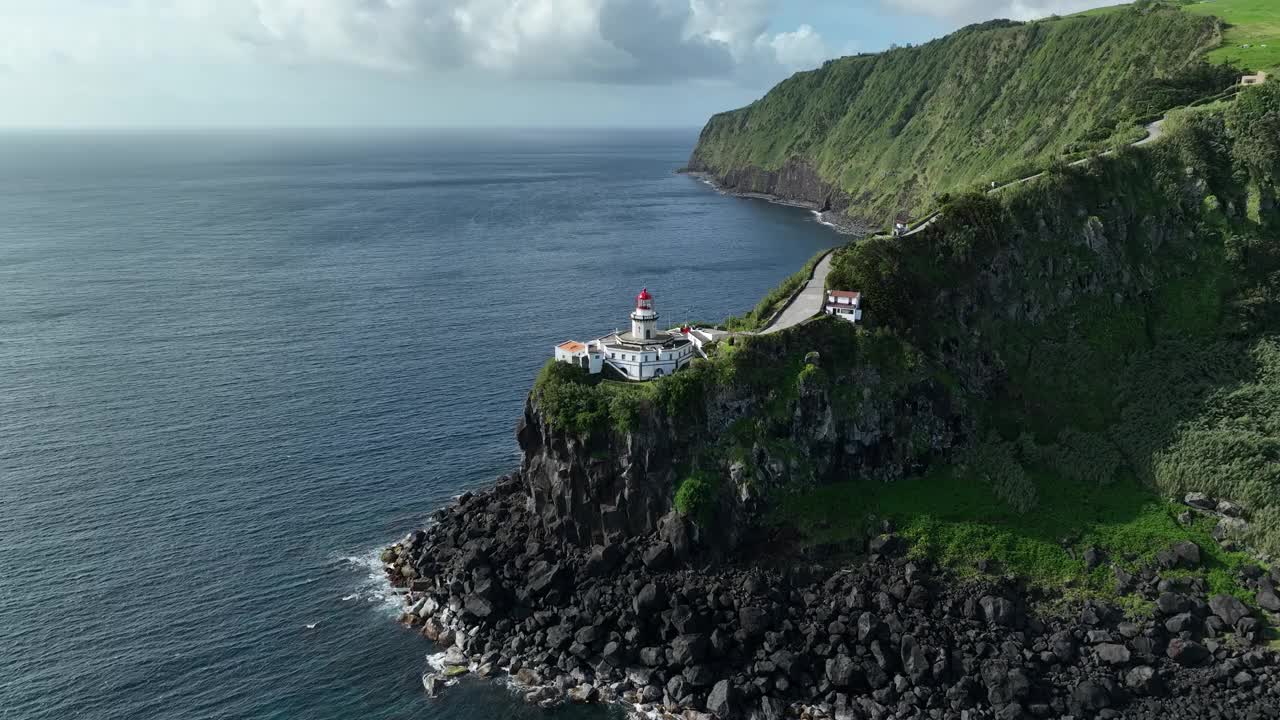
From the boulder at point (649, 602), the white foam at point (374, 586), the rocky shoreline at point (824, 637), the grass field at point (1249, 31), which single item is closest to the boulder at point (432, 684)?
the rocky shoreline at point (824, 637)

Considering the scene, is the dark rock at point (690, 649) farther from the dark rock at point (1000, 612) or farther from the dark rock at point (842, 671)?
the dark rock at point (1000, 612)

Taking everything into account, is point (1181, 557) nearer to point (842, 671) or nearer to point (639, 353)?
point (842, 671)

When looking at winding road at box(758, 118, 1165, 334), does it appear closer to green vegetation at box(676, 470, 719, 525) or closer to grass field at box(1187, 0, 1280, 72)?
green vegetation at box(676, 470, 719, 525)

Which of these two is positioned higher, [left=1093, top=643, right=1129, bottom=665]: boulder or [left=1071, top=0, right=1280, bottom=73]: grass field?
[left=1071, top=0, right=1280, bottom=73]: grass field

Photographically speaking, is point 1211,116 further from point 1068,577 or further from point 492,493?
point 492,493

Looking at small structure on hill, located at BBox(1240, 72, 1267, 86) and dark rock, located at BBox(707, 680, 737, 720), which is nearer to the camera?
dark rock, located at BBox(707, 680, 737, 720)

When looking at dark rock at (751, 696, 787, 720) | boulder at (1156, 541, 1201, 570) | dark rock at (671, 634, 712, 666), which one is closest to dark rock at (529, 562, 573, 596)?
dark rock at (671, 634, 712, 666)
